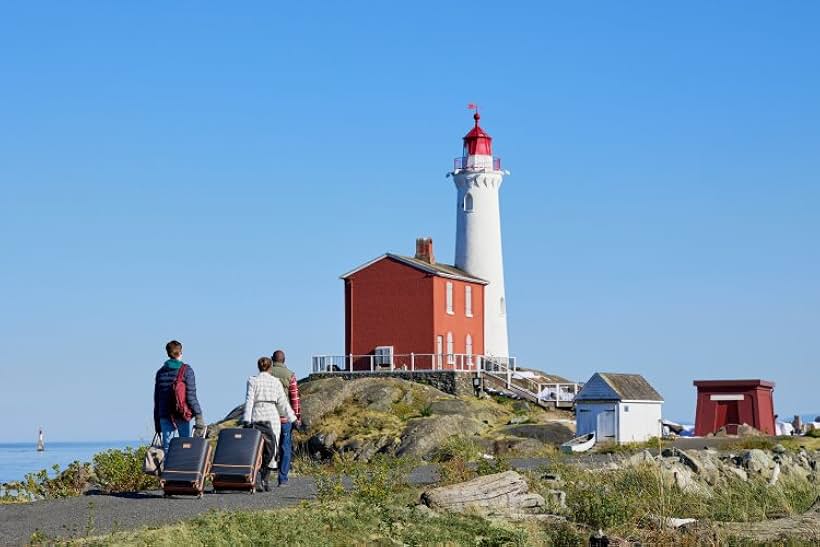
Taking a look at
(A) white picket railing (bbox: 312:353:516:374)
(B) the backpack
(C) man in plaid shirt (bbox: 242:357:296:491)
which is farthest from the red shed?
(B) the backpack

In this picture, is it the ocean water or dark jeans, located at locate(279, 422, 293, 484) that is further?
the ocean water

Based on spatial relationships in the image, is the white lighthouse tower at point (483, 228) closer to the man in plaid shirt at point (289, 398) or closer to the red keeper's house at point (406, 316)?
the red keeper's house at point (406, 316)

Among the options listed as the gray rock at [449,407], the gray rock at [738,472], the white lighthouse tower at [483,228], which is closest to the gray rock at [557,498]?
the gray rock at [738,472]

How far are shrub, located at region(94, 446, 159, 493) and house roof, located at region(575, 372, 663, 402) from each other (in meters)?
17.1

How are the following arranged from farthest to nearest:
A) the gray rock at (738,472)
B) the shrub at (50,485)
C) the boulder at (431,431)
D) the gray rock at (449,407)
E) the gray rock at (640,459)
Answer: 1. the gray rock at (449,407)
2. the boulder at (431,431)
3. the gray rock at (738,472)
4. the gray rock at (640,459)
5. the shrub at (50,485)

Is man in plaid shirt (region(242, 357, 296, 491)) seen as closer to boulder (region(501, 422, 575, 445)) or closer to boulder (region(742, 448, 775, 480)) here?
boulder (region(742, 448, 775, 480))

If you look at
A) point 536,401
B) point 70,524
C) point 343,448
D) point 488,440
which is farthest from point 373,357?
point 70,524

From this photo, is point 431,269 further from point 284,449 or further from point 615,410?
point 284,449

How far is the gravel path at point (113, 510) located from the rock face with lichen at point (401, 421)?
53.7 feet

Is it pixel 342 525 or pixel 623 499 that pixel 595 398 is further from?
pixel 342 525

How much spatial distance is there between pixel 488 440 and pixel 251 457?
19.4 metres

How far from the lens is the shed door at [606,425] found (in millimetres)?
32969

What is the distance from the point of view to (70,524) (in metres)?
13.1

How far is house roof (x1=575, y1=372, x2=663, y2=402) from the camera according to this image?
33.2 m
